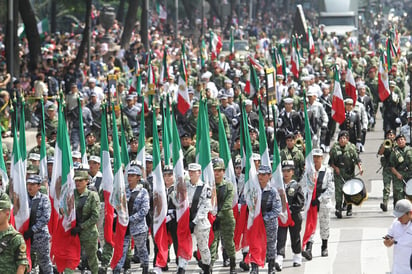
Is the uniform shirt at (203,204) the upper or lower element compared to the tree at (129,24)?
lower

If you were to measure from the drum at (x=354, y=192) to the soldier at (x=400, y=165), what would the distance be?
2.20 ft

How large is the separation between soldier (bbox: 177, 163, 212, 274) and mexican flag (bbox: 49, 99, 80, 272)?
151 cm

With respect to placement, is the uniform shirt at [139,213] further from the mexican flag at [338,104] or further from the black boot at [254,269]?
the mexican flag at [338,104]

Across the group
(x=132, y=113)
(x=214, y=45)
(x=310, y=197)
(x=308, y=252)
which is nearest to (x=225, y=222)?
(x=308, y=252)

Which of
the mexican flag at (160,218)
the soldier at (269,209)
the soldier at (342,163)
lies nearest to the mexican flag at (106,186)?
the mexican flag at (160,218)

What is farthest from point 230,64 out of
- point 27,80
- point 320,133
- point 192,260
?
point 192,260

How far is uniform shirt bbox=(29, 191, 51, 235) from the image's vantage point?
18.6 metres

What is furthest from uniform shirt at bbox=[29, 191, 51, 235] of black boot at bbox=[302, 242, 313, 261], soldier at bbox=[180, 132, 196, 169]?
soldier at bbox=[180, 132, 196, 169]

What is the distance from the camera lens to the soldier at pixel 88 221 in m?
19.0

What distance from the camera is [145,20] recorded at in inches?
1779

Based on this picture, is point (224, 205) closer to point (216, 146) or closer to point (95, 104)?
point (216, 146)

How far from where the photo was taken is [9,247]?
50.4 ft

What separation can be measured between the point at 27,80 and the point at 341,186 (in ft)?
46.9

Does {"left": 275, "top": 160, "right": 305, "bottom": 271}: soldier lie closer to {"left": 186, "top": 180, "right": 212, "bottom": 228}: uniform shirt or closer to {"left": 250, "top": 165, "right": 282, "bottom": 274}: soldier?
{"left": 250, "top": 165, "right": 282, "bottom": 274}: soldier
